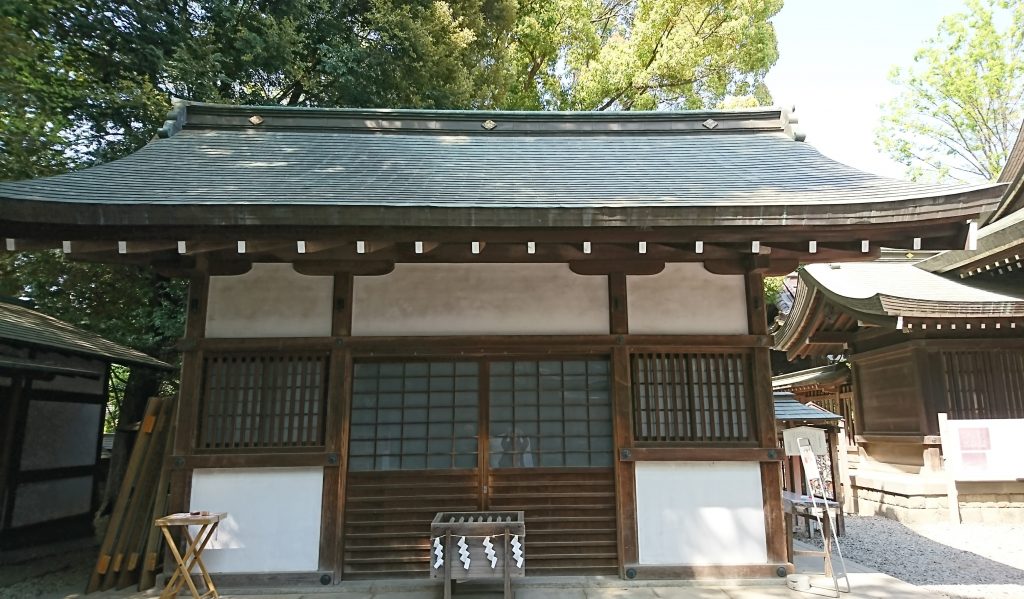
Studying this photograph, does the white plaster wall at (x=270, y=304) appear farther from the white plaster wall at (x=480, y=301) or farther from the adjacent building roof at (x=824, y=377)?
the adjacent building roof at (x=824, y=377)

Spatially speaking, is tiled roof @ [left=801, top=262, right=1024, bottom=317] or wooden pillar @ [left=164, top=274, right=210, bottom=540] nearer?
wooden pillar @ [left=164, top=274, right=210, bottom=540]

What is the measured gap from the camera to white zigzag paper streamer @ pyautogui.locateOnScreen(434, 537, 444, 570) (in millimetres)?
4586

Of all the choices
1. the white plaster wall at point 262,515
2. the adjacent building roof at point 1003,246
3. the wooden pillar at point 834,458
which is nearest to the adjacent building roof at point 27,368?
the white plaster wall at point 262,515

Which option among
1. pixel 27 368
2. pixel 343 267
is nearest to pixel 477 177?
pixel 343 267

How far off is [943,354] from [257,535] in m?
9.86

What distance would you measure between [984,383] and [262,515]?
10323 millimetres

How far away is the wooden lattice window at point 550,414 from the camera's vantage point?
5402 mm

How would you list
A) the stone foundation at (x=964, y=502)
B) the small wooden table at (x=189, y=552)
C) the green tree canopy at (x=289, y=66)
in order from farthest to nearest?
the green tree canopy at (x=289, y=66), the stone foundation at (x=964, y=502), the small wooden table at (x=189, y=552)

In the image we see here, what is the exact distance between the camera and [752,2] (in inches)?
587

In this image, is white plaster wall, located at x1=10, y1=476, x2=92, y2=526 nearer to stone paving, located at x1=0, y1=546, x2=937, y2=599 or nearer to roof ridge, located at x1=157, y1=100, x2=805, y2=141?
stone paving, located at x1=0, y1=546, x2=937, y2=599

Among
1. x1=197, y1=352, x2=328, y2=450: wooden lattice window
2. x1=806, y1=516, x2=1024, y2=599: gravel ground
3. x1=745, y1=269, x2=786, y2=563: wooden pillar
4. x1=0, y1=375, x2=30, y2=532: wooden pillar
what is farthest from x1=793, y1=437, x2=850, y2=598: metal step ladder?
x1=0, y1=375, x2=30, y2=532: wooden pillar

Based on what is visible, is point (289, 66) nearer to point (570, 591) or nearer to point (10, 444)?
point (10, 444)

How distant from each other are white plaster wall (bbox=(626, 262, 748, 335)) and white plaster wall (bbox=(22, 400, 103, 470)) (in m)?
7.42

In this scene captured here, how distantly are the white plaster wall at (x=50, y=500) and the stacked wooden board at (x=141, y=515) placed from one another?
8.08ft
